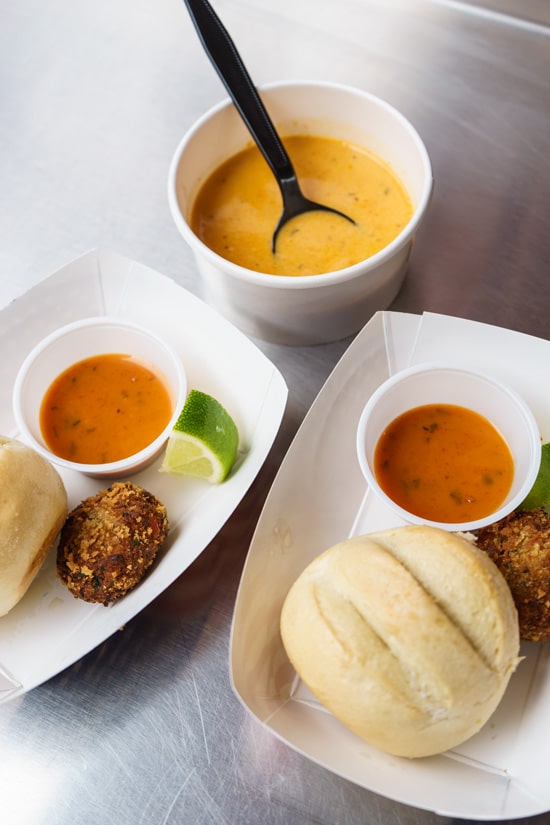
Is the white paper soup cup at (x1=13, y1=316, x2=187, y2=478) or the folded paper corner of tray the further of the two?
the white paper soup cup at (x1=13, y1=316, x2=187, y2=478)

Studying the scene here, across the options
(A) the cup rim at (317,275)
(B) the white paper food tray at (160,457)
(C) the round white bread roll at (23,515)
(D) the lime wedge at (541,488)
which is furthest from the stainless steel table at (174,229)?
(D) the lime wedge at (541,488)

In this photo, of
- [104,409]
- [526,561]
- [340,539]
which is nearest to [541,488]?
[526,561]

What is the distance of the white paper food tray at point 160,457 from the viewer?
1496 mm

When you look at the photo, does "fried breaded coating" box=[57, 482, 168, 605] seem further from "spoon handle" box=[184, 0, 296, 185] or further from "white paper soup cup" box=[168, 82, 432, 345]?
"spoon handle" box=[184, 0, 296, 185]

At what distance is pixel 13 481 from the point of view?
1.45 meters

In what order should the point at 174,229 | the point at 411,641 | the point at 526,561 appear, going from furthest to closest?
the point at 174,229
the point at 526,561
the point at 411,641

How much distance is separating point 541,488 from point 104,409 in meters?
0.94

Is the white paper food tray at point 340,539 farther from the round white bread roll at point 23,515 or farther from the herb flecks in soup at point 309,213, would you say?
the round white bread roll at point 23,515

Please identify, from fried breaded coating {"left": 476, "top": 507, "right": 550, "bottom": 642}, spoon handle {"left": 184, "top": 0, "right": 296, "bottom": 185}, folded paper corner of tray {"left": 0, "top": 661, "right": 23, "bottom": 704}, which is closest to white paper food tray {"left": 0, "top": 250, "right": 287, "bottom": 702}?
folded paper corner of tray {"left": 0, "top": 661, "right": 23, "bottom": 704}

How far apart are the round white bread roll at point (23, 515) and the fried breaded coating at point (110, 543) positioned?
0.18 feet

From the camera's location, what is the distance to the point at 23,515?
1.45 m

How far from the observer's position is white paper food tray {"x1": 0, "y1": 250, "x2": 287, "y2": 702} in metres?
1.50

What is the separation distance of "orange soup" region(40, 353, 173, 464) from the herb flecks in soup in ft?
1.16

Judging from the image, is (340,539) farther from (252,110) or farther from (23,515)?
(252,110)
